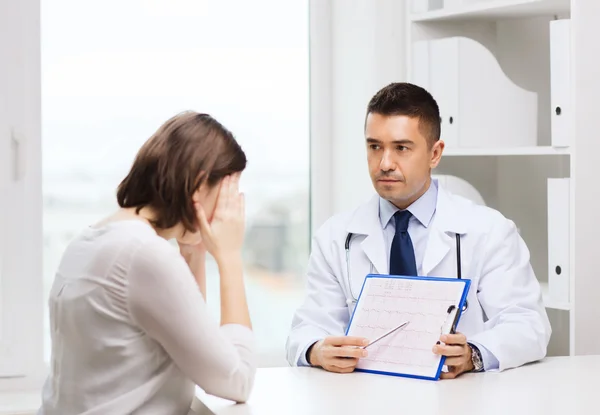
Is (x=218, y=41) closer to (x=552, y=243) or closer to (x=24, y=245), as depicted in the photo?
(x=24, y=245)

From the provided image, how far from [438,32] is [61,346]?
5.84 feet

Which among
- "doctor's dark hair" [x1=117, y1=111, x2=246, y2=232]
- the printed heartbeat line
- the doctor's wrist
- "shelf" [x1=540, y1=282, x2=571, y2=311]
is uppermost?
"doctor's dark hair" [x1=117, y1=111, x2=246, y2=232]

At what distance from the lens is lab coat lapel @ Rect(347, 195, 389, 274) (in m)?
2.17

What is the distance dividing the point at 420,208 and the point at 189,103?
1086mm

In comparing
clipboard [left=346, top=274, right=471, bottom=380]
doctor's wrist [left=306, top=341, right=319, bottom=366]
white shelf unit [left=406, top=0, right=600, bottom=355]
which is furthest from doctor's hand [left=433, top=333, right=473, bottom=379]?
white shelf unit [left=406, top=0, right=600, bottom=355]

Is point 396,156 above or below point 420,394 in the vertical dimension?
above

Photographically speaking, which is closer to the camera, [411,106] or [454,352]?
[454,352]

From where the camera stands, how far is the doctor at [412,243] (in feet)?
6.89

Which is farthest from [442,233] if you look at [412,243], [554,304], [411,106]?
[554,304]

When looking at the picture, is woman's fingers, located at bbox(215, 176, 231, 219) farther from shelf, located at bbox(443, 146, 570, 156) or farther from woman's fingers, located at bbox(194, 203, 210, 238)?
shelf, located at bbox(443, 146, 570, 156)

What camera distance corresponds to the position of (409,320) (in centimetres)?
184

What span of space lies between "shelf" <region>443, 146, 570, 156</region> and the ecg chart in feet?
2.35

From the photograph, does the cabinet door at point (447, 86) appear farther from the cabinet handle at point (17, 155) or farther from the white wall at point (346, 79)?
the cabinet handle at point (17, 155)

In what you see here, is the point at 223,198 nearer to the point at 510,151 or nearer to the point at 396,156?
the point at 396,156
